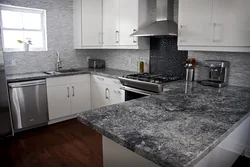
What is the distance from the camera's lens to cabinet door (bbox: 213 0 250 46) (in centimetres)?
198

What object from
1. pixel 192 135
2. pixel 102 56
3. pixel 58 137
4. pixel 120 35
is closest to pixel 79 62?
pixel 102 56

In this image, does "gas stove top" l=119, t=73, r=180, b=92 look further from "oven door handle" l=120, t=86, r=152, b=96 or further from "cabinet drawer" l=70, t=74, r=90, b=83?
"cabinet drawer" l=70, t=74, r=90, b=83

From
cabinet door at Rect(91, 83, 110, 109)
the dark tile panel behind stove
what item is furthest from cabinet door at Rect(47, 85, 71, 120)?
the dark tile panel behind stove

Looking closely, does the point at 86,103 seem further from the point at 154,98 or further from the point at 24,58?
the point at 154,98

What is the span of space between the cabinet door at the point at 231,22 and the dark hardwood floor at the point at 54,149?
143 centimetres

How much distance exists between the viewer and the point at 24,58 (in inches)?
138

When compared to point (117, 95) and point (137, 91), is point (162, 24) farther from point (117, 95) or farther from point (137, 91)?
point (117, 95)

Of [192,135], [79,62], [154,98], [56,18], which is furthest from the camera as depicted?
[79,62]

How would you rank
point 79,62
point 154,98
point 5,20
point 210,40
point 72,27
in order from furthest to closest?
point 79,62, point 72,27, point 5,20, point 210,40, point 154,98

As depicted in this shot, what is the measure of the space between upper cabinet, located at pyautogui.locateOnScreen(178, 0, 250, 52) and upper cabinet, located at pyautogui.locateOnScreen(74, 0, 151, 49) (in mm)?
827

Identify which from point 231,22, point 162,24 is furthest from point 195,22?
point 162,24

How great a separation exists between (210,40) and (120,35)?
1.62m

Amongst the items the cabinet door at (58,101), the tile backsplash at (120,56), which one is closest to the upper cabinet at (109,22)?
the tile backsplash at (120,56)

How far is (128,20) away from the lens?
322 cm
